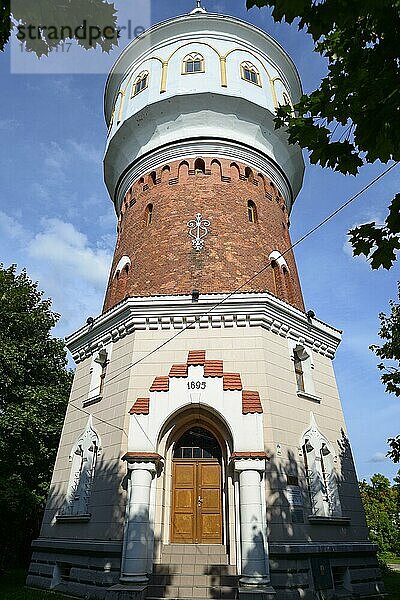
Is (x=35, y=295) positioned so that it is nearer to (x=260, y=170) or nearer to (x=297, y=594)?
(x=260, y=170)

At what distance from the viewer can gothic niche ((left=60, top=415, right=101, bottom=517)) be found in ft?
35.9

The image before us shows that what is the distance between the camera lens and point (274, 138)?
1605 centimetres

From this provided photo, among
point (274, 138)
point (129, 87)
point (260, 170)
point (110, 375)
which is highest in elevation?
point (129, 87)

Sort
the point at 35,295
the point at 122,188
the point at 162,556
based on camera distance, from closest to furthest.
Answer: the point at 162,556 → the point at 122,188 → the point at 35,295

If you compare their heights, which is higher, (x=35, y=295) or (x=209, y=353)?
(x=35, y=295)

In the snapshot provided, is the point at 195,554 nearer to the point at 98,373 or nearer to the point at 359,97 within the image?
the point at 98,373

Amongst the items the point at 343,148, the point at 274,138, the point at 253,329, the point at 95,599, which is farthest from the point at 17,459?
the point at 343,148

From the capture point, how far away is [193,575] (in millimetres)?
8844

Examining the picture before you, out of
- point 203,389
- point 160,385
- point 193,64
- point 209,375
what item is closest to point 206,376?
point 209,375

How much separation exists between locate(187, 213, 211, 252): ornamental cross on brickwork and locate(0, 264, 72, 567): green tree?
9426 mm

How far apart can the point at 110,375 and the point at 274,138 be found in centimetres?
984

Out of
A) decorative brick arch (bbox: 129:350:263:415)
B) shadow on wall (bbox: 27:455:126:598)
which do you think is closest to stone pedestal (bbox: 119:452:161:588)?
shadow on wall (bbox: 27:455:126:598)

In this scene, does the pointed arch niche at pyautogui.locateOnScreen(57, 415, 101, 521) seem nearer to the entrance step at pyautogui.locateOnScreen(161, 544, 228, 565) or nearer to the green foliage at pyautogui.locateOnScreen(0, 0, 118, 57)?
the entrance step at pyautogui.locateOnScreen(161, 544, 228, 565)

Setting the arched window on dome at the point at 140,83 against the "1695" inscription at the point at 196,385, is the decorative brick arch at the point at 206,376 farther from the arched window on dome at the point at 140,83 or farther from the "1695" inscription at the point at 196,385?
the arched window on dome at the point at 140,83
